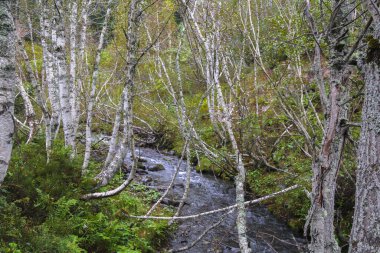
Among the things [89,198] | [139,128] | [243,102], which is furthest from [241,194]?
[139,128]

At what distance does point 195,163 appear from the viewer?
1334 centimetres

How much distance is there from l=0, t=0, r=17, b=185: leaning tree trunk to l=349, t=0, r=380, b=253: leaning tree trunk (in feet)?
A: 9.08

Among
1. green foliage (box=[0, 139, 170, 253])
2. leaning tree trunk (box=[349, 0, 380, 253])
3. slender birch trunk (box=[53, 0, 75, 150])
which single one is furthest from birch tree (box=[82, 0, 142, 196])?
leaning tree trunk (box=[349, 0, 380, 253])

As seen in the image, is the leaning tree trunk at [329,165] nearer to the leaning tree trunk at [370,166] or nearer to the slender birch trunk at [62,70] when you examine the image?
the leaning tree trunk at [370,166]

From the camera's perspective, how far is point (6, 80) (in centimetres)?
282

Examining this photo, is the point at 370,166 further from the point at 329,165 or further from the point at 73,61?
the point at 73,61

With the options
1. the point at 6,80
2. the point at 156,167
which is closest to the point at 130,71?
the point at 6,80

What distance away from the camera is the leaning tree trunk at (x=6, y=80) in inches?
108

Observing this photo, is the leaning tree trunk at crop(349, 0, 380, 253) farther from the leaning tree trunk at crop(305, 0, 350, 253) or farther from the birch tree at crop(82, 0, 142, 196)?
the birch tree at crop(82, 0, 142, 196)

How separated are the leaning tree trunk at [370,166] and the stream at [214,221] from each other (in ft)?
9.54

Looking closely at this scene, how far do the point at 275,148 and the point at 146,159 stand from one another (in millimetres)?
5138

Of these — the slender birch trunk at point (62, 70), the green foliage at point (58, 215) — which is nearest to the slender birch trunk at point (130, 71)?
the green foliage at point (58, 215)

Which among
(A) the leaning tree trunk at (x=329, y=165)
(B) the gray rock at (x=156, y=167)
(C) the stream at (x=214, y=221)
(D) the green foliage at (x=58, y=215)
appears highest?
(A) the leaning tree trunk at (x=329, y=165)

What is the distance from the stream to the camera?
715 centimetres
